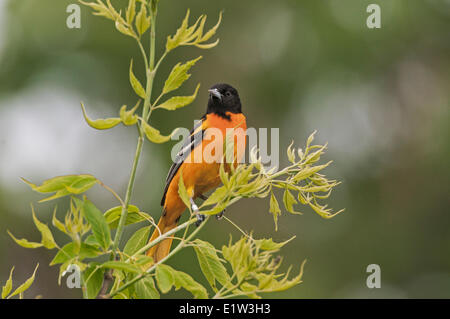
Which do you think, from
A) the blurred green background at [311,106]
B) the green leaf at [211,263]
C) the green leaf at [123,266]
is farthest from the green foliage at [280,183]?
the blurred green background at [311,106]

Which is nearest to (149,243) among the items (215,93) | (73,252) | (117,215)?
(73,252)

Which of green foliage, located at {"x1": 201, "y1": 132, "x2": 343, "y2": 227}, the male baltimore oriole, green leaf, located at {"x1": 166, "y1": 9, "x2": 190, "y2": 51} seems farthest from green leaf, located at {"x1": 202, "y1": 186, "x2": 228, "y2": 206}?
the male baltimore oriole

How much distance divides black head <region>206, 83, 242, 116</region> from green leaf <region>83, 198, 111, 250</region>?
9.98ft

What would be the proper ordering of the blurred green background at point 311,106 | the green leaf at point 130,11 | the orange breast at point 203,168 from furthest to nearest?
the blurred green background at point 311,106, the orange breast at point 203,168, the green leaf at point 130,11

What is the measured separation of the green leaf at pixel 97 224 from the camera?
1.53 meters

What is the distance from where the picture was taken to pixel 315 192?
80.2 inches

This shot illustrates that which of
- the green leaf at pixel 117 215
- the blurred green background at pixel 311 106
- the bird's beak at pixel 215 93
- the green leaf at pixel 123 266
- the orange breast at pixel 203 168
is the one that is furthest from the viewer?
the blurred green background at pixel 311 106

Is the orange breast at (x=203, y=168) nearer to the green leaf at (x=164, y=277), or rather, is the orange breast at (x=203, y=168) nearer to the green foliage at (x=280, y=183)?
the green foliage at (x=280, y=183)

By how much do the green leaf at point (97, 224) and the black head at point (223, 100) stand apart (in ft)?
9.98

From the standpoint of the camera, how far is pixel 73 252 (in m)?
1.54

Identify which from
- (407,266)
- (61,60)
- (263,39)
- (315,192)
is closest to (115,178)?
(61,60)

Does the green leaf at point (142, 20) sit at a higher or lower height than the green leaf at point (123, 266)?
higher

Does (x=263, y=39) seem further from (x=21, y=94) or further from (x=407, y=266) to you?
(x=407, y=266)
